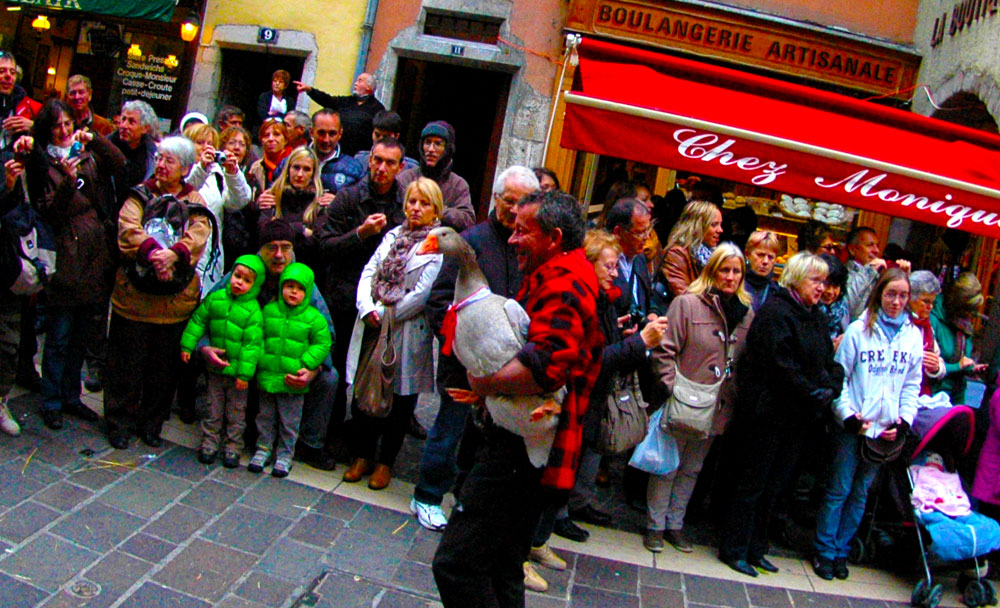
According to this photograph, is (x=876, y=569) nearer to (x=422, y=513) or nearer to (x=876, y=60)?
(x=422, y=513)

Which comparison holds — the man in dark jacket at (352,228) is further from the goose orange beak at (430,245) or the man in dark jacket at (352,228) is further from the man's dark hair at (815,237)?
the man's dark hair at (815,237)

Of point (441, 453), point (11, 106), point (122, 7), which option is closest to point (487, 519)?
point (441, 453)

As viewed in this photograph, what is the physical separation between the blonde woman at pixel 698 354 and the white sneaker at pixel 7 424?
373 centimetres

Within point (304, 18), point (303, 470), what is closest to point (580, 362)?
point (303, 470)

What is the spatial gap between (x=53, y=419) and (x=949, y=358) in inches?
230

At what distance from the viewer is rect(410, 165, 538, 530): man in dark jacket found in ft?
15.0

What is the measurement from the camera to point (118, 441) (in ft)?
17.2

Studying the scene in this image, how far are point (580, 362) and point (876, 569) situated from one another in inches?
139

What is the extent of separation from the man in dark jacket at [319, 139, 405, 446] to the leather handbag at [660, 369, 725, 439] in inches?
78.9

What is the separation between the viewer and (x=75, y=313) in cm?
547

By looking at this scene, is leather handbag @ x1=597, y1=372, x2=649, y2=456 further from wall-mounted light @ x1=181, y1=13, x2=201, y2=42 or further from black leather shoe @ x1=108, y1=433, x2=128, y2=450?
wall-mounted light @ x1=181, y1=13, x2=201, y2=42

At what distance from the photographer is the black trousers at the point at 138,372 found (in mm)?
5301

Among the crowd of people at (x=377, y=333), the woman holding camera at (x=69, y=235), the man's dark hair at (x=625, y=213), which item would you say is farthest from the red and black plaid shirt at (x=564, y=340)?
the woman holding camera at (x=69, y=235)

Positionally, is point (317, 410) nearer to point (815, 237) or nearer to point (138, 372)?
point (138, 372)
